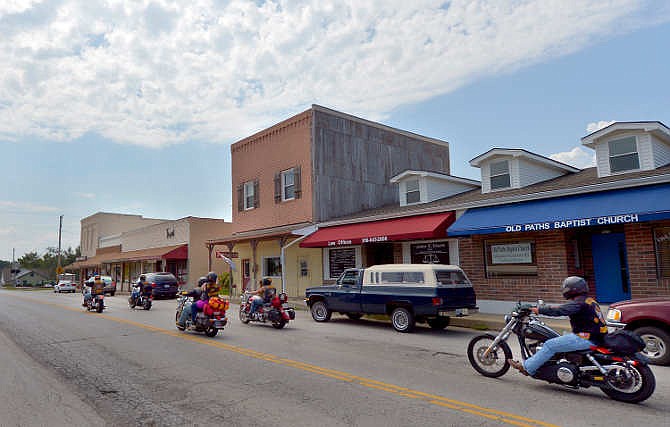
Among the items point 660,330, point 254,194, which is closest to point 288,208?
point 254,194

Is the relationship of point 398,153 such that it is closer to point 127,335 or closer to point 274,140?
point 274,140

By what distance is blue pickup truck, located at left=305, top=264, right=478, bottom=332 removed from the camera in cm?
1216

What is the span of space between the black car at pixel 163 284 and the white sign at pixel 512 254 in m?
19.8

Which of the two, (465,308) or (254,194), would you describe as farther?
(254,194)

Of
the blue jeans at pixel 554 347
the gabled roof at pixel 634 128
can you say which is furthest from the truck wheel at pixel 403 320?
the gabled roof at pixel 634 128

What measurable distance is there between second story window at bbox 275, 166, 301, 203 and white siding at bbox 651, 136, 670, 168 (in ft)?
51.4

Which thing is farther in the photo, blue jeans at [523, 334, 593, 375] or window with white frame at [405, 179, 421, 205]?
window with white frame at [405, 179, 421, 205]

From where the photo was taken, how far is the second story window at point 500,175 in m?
17.9

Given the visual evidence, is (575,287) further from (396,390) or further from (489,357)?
(396,390)

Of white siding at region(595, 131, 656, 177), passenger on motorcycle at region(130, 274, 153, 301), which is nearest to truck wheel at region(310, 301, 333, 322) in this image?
white siding at region(595, 131, 656, 177)

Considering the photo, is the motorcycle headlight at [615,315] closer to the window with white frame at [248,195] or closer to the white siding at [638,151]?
the white siding at [638,151]

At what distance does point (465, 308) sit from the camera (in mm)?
12336

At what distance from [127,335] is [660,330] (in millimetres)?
11685

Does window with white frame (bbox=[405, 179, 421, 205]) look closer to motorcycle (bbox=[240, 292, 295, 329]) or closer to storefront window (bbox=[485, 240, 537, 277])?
storefront window (bbox=[485, 240, 537, 277])
